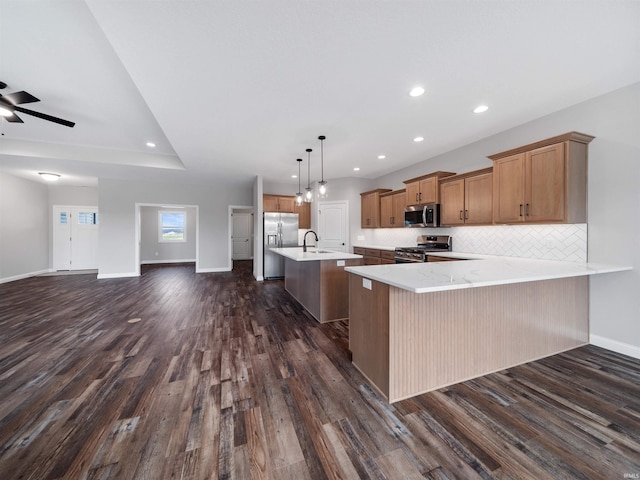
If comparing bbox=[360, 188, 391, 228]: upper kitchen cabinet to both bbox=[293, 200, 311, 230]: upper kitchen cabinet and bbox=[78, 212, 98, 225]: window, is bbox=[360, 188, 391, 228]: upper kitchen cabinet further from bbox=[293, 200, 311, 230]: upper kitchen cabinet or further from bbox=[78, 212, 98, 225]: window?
bbox=[78, 212, 98, 225]: window

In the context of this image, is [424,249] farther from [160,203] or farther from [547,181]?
[160,203]

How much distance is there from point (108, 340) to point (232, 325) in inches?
53.7

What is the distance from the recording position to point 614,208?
8.30 feet

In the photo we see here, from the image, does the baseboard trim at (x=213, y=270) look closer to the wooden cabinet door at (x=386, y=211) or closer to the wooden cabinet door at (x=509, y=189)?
the wooden cabinet door at (x=386, y=211)

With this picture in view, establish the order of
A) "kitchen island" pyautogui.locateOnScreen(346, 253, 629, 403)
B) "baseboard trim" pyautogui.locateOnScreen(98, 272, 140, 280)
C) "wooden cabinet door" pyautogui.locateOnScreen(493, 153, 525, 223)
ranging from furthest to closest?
"baseboard trim" pyautogui.locateOnScreen(98, 272, 140, 280) → "wooden cabinet door" pyautogui.locateOnScreen(493, 153, 525, 223) → "kitchen island" pyautogui.locateOnScreen(346, 253, 629, 403)

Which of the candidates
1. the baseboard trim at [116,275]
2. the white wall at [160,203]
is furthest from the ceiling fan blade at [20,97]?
the baseboard trim at [116,275]

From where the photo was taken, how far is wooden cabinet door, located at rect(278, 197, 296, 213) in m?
7.00

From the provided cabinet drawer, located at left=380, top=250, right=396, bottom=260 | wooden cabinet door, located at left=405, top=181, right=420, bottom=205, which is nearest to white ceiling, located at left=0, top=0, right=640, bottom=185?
wooden cabinet door, located at left=405, top=181, right=420, bottom=205

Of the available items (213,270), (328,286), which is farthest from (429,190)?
(213,270)

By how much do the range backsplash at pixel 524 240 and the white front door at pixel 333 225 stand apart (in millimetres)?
1977

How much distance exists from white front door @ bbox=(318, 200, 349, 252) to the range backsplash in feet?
6.49

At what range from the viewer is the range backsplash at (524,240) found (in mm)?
2812

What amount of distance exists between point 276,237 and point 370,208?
8.65 ft

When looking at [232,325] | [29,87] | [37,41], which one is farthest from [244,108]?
[232,325]
